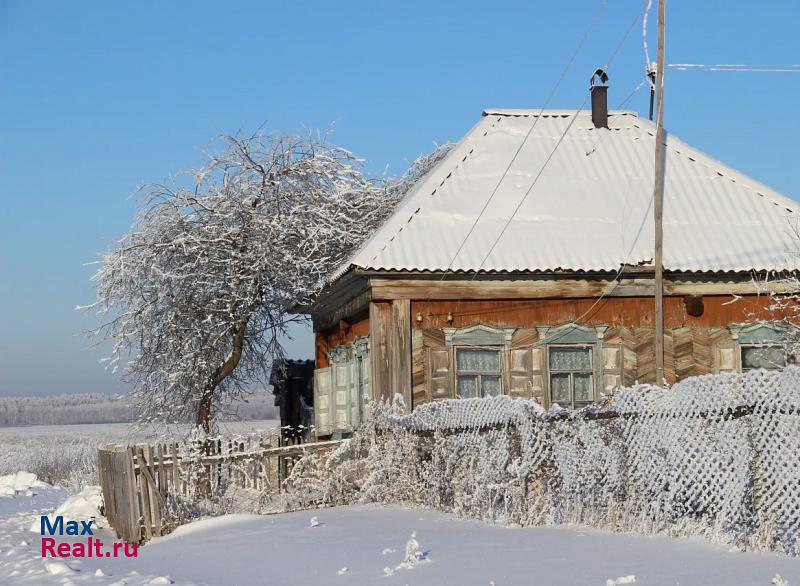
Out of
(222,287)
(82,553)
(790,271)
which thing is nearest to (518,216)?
(790,271)

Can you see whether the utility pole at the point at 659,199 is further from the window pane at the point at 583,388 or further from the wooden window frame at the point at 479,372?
the wooden window frame at the point at 479,372

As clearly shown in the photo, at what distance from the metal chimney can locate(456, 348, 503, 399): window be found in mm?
5938

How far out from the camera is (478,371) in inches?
653

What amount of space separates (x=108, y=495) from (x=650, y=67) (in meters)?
10.7

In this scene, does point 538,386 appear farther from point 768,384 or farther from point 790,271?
point 768,384

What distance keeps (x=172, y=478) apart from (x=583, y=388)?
6.87m

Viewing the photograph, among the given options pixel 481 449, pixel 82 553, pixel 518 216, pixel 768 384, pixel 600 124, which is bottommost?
pixel 82 553

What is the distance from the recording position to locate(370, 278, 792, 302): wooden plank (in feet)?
54.0

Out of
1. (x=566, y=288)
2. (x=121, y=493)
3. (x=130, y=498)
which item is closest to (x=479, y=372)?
(x=566, y=288)

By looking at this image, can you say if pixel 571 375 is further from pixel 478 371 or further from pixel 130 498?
pixel 130 498

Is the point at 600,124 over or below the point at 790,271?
over

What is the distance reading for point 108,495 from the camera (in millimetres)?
14422

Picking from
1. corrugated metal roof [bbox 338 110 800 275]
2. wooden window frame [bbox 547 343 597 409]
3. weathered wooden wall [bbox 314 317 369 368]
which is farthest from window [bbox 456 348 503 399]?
weathered wooden wall [bbox 314 317 369 368]

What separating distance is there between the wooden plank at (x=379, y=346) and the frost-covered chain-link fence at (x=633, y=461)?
3.48 m
